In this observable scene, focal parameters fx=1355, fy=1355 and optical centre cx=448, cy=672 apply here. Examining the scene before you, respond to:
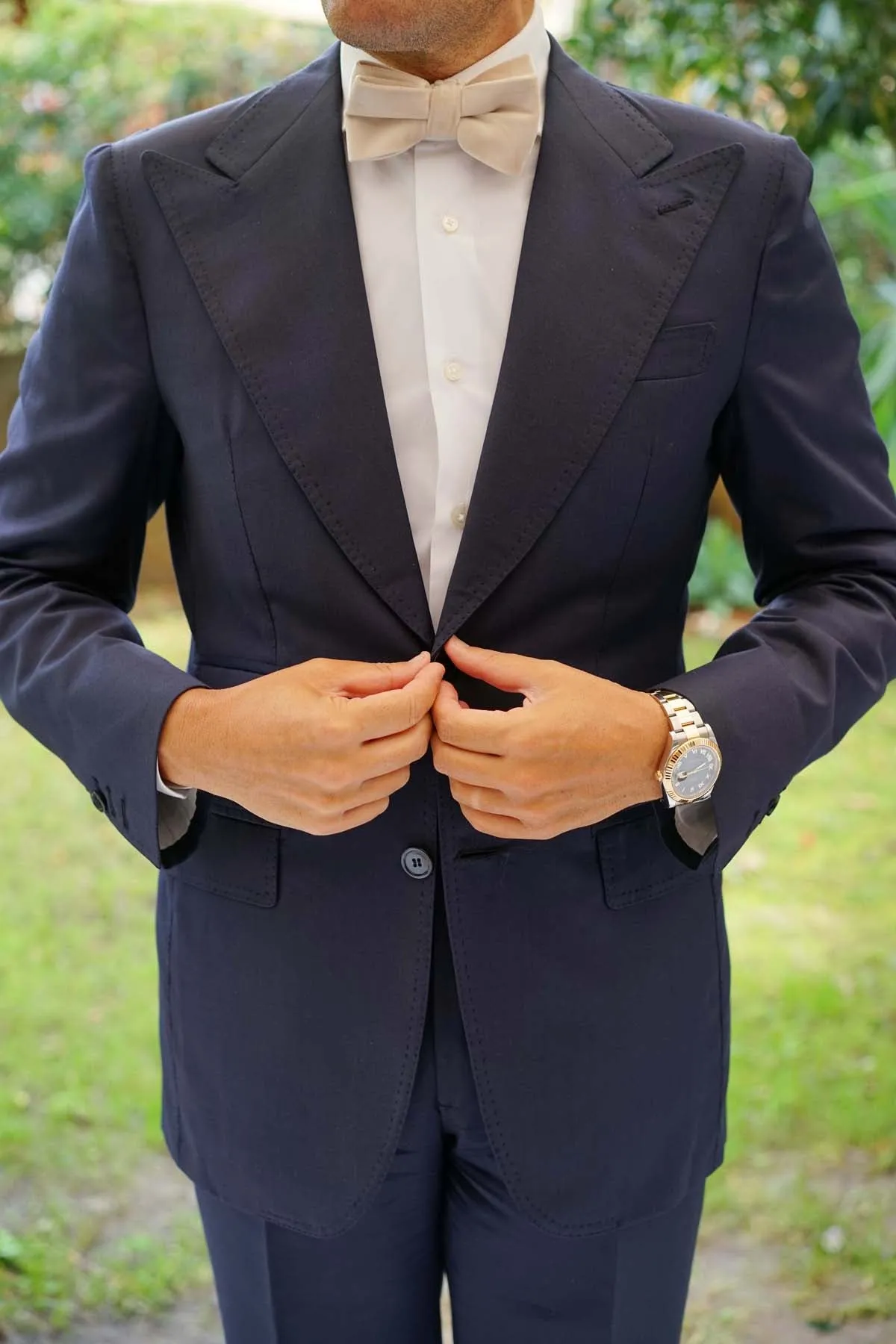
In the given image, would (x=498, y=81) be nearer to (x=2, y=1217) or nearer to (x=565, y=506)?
(x=565, y=506)

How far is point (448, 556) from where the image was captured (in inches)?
49.7

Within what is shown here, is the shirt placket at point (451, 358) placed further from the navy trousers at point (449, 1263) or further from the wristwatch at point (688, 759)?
the navy trousers at point (449, 1263)

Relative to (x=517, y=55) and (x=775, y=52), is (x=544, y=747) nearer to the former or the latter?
(x=517, y=55)

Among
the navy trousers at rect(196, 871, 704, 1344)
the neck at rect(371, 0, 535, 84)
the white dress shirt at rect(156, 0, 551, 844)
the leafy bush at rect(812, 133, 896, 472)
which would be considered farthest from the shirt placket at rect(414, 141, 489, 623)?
the leafy bush at rect(812, 133, 896, 472)

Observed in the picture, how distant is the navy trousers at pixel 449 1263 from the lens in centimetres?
135

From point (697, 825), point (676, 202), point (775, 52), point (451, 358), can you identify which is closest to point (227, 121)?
point (451, 358)

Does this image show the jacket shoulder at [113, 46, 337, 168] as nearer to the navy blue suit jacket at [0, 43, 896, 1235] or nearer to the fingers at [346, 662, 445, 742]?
the navy blue suit jacket at [0, 43, 896, 1235]

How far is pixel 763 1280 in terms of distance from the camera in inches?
107

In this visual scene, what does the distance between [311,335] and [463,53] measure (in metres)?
0.30

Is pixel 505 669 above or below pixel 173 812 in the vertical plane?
above

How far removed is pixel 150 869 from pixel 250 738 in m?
3.38

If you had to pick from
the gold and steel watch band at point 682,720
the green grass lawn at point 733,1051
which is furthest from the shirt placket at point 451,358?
the green grass lawn at point 733,1051

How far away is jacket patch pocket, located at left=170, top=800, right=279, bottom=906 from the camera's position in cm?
130

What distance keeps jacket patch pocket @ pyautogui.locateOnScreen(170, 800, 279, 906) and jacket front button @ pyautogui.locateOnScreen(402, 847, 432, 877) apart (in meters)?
0.13
